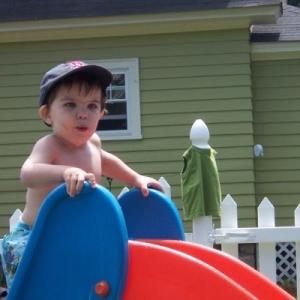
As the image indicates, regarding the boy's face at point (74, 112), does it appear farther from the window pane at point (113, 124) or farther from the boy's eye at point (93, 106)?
the window pane at point (113, 124)

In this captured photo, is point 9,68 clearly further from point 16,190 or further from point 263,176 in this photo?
point 263,176

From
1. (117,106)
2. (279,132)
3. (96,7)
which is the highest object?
(96,7)

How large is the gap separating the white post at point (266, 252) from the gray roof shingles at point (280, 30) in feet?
19.3

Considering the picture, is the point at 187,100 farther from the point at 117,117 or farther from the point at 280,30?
the point at 280,30

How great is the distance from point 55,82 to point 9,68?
8.24 metres

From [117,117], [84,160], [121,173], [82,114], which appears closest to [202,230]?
[121,173]

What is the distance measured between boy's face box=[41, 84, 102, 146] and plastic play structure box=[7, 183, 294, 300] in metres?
0.44

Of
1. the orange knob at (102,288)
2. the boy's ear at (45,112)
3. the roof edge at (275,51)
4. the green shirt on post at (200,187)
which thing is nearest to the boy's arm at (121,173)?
the boy's ear at (45,112)

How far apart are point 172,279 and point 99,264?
256mm

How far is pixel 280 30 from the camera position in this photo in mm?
11562

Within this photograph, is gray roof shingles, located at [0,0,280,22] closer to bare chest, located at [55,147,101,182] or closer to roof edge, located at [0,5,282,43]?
roof edge, located at [0,5,282,43]

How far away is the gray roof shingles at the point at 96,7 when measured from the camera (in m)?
10.5

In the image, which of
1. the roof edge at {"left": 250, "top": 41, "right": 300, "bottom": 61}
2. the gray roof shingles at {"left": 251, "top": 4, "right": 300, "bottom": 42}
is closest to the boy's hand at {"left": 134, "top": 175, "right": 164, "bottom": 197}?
the roof edge at {"left": 250, "top": 41, "right": 300, "bottom": 61}

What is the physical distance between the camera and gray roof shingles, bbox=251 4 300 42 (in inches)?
439
